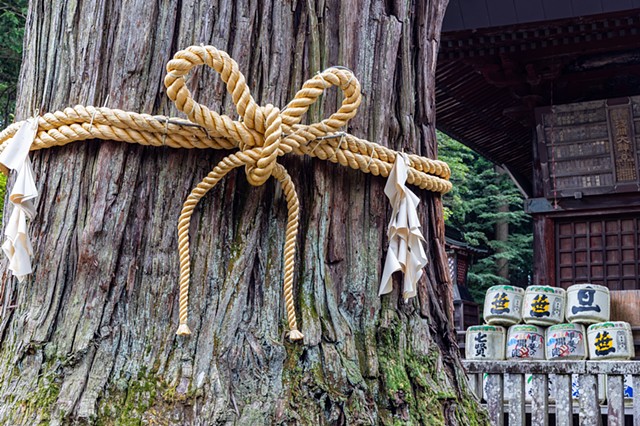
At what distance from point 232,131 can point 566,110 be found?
8.28 m

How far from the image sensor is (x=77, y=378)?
1.39m

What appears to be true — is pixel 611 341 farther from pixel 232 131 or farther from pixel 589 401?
pixel 232 131

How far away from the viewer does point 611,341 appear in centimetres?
593

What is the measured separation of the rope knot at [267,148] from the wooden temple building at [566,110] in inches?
268

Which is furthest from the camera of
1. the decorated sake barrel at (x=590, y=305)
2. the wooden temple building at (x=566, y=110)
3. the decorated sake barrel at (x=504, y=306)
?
the wooden temple building at (x=566, y=110)

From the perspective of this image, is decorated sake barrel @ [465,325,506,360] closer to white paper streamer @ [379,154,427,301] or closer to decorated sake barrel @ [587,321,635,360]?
decorated sake barrel @ [587,321,635,360]

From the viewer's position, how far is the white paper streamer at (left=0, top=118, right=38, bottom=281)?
146cm

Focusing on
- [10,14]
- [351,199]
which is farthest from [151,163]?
[10,14]

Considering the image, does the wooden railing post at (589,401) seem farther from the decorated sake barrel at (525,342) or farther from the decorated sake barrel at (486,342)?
the decorated sake barrel at (486,342)

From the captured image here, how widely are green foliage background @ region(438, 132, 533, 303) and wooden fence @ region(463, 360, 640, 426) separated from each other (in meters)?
12.8

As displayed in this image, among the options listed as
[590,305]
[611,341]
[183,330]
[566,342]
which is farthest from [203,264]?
[590,305]

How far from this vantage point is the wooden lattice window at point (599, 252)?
868 cm

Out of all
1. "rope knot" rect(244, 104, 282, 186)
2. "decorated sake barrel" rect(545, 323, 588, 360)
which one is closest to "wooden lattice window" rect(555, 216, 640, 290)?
"decorated sake barrel" rect(545, 323, 588, 360)

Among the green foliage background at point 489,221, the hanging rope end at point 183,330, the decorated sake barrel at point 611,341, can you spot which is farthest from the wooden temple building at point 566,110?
the green foliage background at point 489,221
